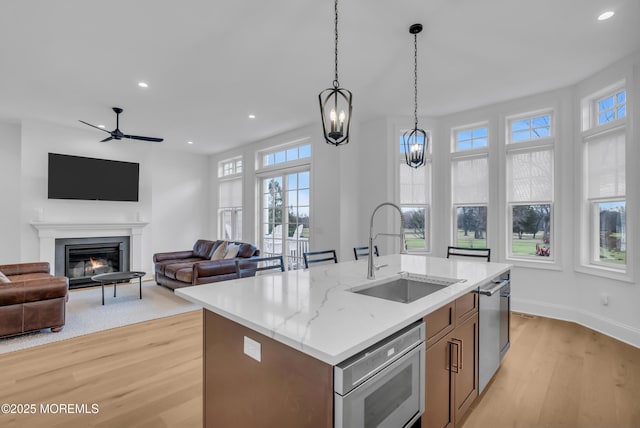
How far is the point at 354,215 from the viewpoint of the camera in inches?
219

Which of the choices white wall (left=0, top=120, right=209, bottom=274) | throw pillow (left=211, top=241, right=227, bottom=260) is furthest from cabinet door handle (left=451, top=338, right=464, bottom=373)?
white wall (left=0, top=120, right=209, bottom=274)

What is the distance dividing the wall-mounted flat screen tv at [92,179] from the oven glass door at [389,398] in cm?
683

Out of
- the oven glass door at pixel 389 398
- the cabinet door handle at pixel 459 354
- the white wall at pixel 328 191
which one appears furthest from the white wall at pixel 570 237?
the oven glass door at pixel 389 398

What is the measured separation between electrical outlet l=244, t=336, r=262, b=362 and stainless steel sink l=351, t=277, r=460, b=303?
0.92 m

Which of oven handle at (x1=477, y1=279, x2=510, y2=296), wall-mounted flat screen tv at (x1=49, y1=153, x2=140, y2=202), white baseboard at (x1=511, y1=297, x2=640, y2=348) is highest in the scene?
wall-mounted flat screen tv at (x1=49, y1=153, x2=140, y2=202)

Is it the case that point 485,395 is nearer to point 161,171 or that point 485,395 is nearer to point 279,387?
point 279,387

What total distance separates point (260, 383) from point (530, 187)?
4597 millimetres

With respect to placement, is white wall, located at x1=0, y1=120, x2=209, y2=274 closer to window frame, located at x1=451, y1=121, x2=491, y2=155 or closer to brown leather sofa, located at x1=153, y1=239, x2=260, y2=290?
brown leather sofa, located at x1=153, y1=239, x2=260, y2=290

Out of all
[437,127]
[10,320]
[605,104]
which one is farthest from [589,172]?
[10,320]

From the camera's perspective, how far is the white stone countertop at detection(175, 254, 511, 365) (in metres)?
1.15

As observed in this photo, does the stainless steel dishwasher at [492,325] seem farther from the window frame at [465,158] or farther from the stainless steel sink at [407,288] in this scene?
the window frame at [465,158]

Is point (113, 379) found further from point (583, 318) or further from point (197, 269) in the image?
point (583, 318)

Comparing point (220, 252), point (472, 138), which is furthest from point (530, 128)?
point (220, 252)

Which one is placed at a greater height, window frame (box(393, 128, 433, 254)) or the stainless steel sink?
window frame (box(393, 128, 433, 254))
